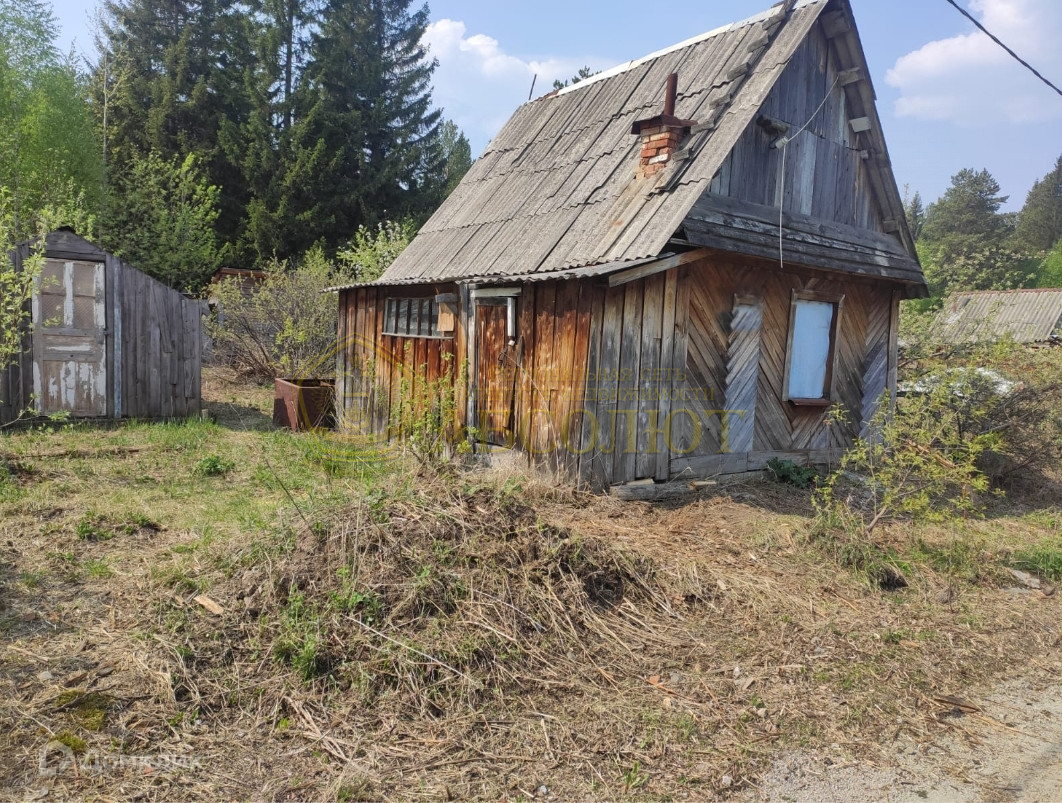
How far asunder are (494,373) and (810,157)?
510 centimetres

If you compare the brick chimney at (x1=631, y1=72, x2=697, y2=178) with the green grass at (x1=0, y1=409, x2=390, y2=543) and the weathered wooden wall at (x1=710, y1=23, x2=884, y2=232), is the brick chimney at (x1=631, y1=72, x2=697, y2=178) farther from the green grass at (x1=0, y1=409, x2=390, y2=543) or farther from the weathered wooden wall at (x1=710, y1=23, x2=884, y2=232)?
the green grass at (x1=0, y1=409, x2=390, y2=543)

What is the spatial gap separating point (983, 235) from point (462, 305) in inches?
2054

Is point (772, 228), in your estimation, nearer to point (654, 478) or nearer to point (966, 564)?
point (654, 478)

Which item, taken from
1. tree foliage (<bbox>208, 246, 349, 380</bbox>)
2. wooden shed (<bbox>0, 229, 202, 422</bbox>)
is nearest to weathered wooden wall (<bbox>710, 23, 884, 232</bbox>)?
wooden shed (<bbox>0, 229, 202, 422</bbox>)

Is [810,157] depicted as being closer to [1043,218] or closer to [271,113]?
[271,113]

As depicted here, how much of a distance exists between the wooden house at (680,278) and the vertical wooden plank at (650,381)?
2cm

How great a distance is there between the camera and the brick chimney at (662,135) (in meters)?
7.97

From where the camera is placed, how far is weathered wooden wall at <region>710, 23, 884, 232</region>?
8.29 meters

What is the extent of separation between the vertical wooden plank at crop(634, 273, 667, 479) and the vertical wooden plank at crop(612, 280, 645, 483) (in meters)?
0.06

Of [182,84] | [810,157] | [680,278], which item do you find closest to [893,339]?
[810,157]

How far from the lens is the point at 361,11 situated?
2873cm

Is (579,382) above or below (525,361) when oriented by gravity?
below

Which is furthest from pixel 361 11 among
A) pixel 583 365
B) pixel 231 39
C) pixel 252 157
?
pixel 583 365

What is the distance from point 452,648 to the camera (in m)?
3.78
